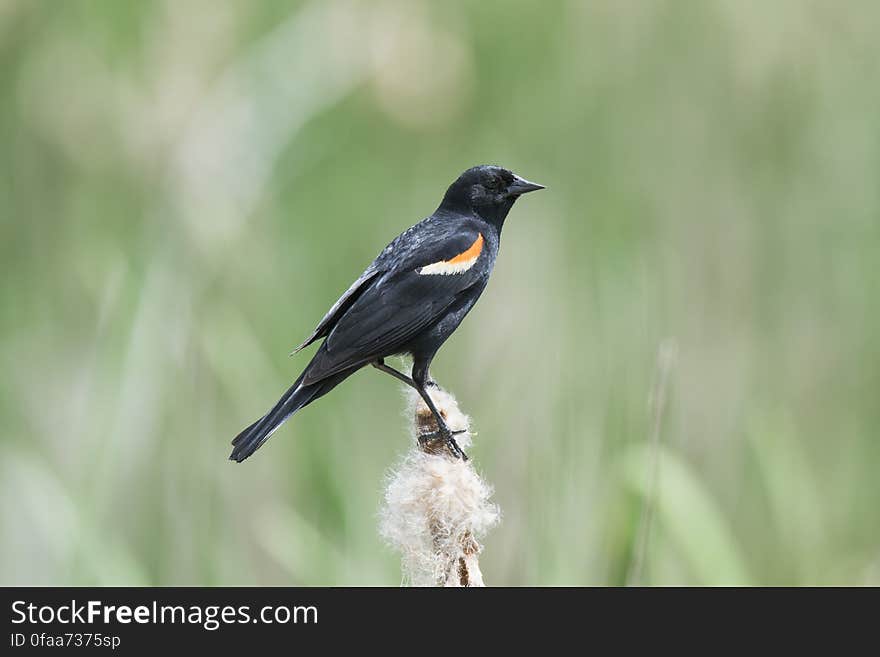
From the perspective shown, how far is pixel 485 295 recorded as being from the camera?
3.27 meters

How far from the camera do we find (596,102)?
3.62m

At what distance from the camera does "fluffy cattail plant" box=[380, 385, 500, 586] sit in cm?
150

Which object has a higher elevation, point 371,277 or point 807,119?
point 807,119

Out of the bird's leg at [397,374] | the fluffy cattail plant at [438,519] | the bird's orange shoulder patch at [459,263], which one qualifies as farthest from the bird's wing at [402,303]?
the fluffy cattail plant at [438,519]

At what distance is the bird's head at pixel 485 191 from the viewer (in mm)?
2469

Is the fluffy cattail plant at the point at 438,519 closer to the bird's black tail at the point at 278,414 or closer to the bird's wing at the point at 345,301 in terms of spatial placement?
the bird's black tail at the point at 278,414

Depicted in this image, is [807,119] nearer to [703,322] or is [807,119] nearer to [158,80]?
[703,322]

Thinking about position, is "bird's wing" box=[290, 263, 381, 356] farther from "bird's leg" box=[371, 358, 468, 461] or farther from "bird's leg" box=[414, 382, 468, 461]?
"bird's leg" box=[414, 382, 468, 461]

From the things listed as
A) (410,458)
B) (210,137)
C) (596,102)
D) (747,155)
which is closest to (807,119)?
(747,155)

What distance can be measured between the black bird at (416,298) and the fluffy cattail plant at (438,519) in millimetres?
181

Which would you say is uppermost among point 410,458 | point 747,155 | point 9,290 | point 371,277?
point 747,155

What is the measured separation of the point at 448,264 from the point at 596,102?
1.70 m

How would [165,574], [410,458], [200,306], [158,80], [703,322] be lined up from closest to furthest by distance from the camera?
[410,458]
[165,574]
[200,306]
[158,80]
[703,322]

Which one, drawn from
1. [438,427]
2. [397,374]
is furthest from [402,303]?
[438,427]
